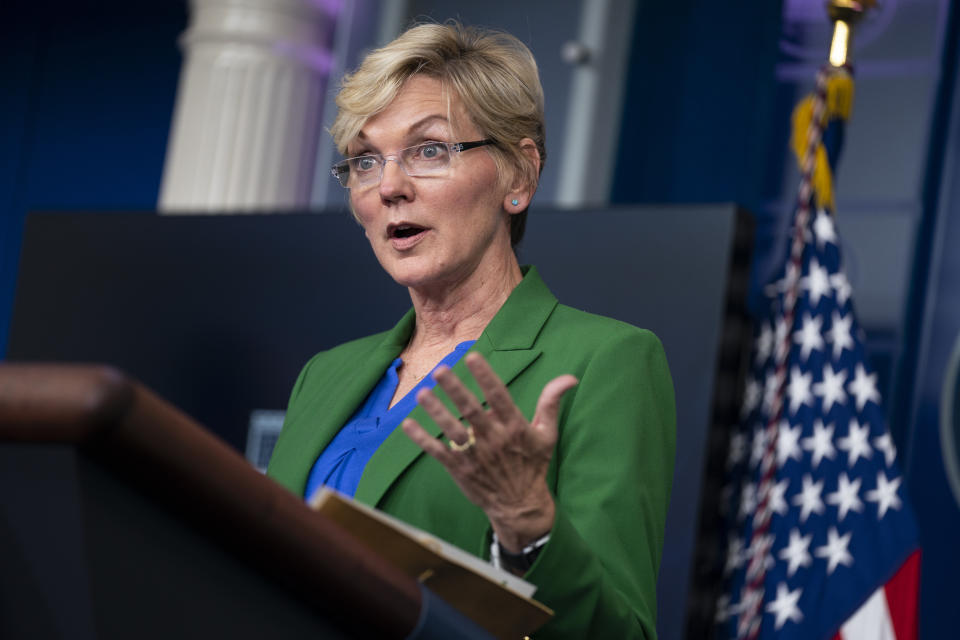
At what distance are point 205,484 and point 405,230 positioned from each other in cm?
97

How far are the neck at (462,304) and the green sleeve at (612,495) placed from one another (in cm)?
29

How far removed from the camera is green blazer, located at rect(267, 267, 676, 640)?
3.54ft

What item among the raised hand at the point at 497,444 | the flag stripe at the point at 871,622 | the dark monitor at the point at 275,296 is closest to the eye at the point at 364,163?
the raised hand at the point at 497,444

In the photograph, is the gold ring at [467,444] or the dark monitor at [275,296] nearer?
the gold ring at [467,444]

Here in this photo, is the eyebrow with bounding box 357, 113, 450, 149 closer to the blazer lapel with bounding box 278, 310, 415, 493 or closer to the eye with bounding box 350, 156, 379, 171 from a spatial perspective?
the eye with bounding box 350, 156, 379, 171

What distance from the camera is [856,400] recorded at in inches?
124

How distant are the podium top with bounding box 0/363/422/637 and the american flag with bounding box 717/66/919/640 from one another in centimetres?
239

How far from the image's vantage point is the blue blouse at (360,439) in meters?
1.45

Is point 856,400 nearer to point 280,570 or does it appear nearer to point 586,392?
point 586,392

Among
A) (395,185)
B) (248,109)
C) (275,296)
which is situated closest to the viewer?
(395,185)

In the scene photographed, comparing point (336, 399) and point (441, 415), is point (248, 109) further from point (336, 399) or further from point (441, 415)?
point (441, 415)

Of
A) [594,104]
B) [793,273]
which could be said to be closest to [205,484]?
[793,273]

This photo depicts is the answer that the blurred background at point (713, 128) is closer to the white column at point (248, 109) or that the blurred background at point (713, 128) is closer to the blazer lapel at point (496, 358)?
the white column at point (248, 109)

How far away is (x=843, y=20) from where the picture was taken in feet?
10.8
